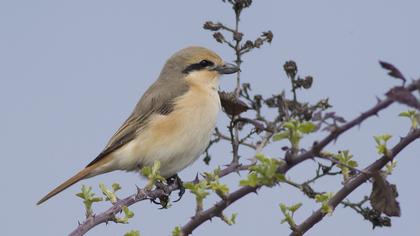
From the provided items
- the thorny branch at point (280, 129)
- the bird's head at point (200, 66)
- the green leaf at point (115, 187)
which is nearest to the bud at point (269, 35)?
the thorny branch at point (280, 129)

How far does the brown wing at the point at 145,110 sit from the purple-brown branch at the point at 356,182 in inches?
122

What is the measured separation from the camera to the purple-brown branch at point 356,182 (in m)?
1.89

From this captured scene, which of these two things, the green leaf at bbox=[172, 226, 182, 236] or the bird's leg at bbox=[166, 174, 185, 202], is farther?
the bird's leg at bbox=[166, 174, 185, 202]

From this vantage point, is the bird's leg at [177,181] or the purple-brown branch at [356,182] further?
the bird's leg at [177,181]

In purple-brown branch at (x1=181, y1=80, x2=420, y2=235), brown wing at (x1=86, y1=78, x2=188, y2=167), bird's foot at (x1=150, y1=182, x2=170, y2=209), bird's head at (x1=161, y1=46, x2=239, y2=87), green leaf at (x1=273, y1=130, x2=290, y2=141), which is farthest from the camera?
bird's head at (x1=161, y1=46, x2=239, y2=87)

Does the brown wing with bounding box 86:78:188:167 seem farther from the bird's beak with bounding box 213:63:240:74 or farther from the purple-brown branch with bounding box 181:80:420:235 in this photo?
the purple-brown branch with bounding box 181:80:420:235

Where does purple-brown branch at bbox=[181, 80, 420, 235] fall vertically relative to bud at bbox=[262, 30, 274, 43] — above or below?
below

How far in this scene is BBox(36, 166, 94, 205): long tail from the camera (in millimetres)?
4281

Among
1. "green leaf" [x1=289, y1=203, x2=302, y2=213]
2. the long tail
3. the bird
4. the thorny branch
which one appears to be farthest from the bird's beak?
"green leaf" [x1=289, y1=203, x2=302, y2=213]

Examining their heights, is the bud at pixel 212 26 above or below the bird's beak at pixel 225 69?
above

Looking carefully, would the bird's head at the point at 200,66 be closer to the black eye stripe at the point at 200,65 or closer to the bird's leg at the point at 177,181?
the black eye stripe at the point at 200,65

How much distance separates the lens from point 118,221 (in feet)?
→ 8.82

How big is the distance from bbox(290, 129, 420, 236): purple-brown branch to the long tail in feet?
8.65

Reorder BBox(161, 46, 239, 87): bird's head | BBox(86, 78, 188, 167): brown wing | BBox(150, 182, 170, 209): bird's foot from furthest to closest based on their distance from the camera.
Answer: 1. BBox(161, 46, 239, 87): bird's head
2. BBox(86, 78, 188, 167): brown wing
3. BBox(150, 182, 170, 209): bird's foot
